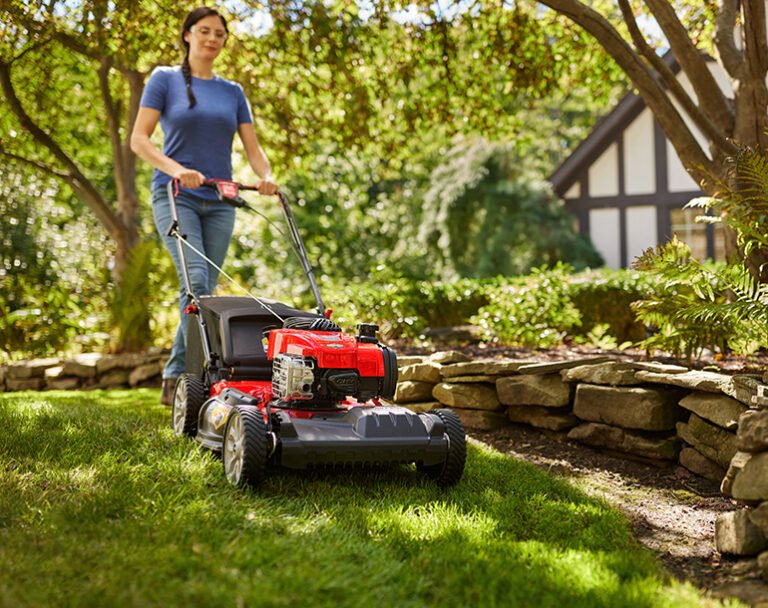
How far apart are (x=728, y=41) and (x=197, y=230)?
3583 millimetres

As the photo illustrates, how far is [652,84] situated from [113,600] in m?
4.48

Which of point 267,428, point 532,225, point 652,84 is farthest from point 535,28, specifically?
point 532,225

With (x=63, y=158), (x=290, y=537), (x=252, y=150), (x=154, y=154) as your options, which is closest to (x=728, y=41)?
(x=252, y=150)

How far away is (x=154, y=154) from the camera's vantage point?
180 inches

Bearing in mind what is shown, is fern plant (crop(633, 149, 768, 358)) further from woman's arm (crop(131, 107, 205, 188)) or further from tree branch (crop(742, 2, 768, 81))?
woman's arm (crop(131, 107, 205, 188))

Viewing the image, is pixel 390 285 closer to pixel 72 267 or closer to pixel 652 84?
pixel 652 84

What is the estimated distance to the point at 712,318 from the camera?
463 centimetres

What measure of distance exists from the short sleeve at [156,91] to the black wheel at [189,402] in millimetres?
1547

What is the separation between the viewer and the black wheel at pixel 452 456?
11.5ft

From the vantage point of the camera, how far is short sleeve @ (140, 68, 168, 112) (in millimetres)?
4773

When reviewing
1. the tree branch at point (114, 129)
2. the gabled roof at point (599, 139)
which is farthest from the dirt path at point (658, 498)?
the gabled roof at point (599, 139)

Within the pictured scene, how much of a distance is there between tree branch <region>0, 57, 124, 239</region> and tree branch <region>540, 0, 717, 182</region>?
499cm

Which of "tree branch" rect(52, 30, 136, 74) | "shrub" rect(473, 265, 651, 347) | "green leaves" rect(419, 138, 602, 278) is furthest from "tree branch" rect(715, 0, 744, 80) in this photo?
"green leaves" rect(419, 138, 602, 278)

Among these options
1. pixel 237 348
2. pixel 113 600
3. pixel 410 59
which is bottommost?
pixel 113 600
